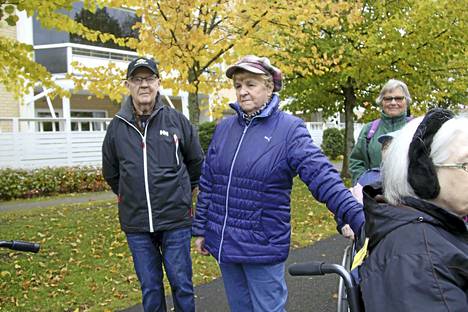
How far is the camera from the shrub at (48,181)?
11.8 metres

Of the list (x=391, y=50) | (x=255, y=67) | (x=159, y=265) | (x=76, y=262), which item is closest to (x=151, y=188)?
(x=159, y=265)

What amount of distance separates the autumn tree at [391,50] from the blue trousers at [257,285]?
701 cm

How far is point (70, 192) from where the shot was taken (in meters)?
13.1

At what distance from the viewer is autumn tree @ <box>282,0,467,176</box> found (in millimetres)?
10305

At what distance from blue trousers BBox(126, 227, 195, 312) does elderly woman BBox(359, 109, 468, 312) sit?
2.14 m

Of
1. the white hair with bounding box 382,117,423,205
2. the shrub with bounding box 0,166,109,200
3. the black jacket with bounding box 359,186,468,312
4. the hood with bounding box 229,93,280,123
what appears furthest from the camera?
the shrub with bounding box 0,166,109,200

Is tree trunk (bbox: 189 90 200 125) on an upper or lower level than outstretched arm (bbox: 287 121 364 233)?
upper

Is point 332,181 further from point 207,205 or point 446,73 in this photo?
point 446,73

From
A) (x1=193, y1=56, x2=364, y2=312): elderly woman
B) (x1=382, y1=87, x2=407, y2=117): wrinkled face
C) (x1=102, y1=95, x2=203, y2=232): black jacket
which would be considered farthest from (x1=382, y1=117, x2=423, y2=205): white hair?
(x1=382, y1=87, x2=407, y2=117): wrinkled face

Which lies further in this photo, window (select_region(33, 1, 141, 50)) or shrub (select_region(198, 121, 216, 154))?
shrub (select_region(198, 121, 216, 154))

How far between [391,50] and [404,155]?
1006 centimetres

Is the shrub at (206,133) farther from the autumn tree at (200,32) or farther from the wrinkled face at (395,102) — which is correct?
the wrinkled face at (395,102)

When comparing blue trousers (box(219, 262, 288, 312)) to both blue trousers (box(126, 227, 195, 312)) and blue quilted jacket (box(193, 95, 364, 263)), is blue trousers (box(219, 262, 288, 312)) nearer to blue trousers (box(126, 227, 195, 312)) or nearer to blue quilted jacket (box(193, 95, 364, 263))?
blue quilted jacket (box(193, 95, 364, 263))

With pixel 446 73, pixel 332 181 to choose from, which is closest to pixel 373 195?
pixel 332 181
